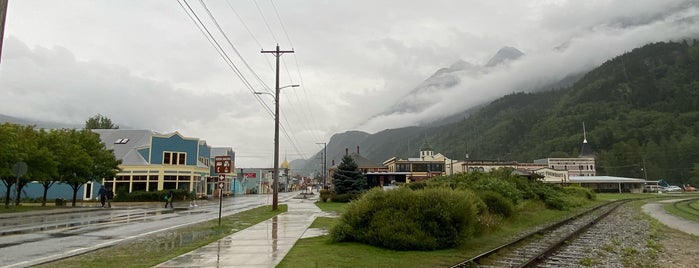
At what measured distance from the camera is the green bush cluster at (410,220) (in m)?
12.2

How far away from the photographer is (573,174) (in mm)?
121688

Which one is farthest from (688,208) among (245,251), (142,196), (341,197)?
(142,196)

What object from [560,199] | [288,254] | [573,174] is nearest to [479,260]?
[288,254]

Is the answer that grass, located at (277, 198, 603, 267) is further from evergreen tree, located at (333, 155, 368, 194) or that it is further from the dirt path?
evergreen tree, located at (333, 155, 368, 194)

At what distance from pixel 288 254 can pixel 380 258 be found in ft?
7.45

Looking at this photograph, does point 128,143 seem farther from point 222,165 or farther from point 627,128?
point 627,128

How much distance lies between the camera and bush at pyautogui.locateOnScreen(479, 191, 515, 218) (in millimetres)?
20609

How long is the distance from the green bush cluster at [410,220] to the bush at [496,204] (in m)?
7.32

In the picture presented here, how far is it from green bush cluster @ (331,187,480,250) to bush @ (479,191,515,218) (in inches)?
288

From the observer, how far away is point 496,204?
21078 mm

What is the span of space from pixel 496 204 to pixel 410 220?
10002mm

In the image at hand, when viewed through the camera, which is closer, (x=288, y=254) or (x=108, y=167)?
(x=288, y=254)

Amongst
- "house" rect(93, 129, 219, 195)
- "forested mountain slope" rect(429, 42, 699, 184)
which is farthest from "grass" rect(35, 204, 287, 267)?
"forested mountain slope" rect(429, 42, 699, 184)

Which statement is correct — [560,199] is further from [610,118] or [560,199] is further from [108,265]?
[610,118]
